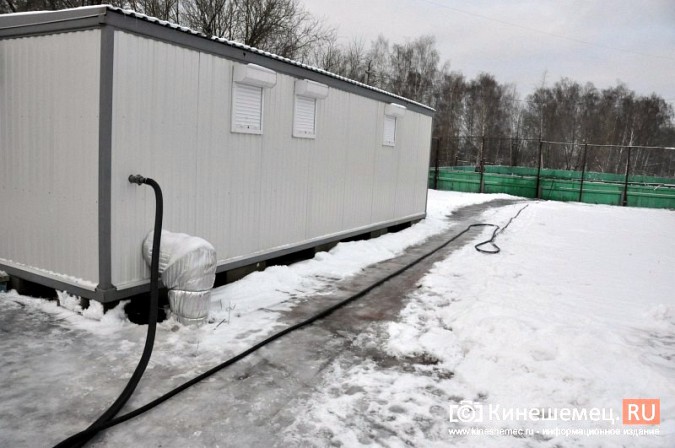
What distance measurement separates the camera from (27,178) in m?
4.79

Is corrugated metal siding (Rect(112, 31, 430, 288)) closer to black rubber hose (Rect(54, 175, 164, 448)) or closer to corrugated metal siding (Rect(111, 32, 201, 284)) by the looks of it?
corrugated metal siding (Rect(111, 32, 201, 284))

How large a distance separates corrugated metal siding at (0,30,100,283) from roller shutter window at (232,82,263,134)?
5.21 ft

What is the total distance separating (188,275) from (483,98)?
121 feet

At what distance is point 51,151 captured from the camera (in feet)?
14.9

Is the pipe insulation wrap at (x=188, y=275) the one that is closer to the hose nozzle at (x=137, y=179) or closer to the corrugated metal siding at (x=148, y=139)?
the corrugated metal siding at (x=148, y=139)

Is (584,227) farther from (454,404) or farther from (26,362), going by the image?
(26,362)

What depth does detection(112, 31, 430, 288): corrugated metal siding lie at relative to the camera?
4.37m

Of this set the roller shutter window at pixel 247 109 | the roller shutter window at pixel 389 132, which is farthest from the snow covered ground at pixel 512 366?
the roller shutter window at pixel 389 132

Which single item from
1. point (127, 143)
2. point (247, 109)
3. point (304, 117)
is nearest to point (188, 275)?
point (127, 143)

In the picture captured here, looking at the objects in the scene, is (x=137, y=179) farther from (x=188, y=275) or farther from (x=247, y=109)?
(x=247, y=109)

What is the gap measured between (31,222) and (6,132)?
3.01 feet

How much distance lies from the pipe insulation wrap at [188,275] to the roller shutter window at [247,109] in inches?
67.1

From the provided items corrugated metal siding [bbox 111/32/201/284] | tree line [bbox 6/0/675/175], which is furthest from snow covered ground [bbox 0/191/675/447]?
tree line [bbox 6/0/675/175]

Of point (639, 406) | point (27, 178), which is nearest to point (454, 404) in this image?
point (639, 406)
